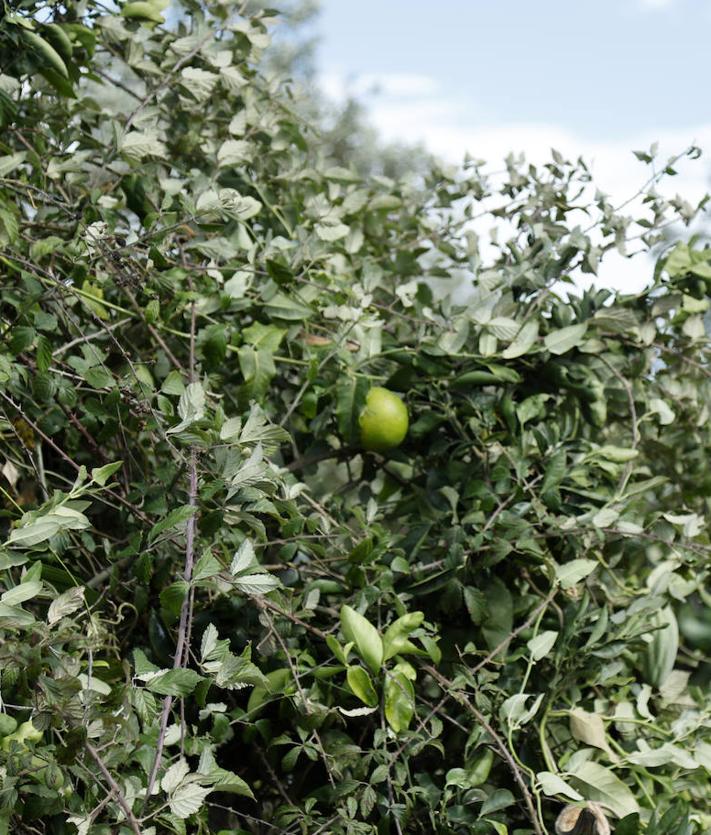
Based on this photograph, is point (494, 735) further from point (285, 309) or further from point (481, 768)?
point (285, 309)

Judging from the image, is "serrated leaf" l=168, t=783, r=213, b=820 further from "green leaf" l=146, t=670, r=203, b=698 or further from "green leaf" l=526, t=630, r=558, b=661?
"green leaf" l=526, t=630, r=558, b=661

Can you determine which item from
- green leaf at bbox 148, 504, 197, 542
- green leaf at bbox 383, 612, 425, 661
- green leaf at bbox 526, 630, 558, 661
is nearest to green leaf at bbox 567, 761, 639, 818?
green leaf at bbox 526, 630, 558, 661

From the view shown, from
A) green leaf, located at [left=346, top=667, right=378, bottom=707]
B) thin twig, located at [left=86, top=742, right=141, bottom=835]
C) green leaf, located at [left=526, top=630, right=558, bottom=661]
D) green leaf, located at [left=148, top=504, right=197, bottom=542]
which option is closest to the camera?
thin twig, located at [left=86, top=742, right=141, bottom=835]

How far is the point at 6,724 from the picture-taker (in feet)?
2.57

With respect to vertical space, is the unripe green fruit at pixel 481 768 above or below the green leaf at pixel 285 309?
below

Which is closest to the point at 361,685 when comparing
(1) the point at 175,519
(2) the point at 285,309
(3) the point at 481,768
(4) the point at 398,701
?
(4) the point at 398,701

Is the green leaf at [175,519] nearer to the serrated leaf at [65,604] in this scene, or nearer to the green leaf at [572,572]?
the serrated leaf at [65,604]

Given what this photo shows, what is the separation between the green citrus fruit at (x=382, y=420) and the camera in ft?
3.87

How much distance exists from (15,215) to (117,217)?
0.39 feet

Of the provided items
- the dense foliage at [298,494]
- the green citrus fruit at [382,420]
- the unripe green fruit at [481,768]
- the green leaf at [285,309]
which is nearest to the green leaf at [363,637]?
the dense foliage at [298,494]

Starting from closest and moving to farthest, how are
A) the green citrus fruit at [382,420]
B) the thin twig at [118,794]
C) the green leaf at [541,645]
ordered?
1. the thin twig at [118,794]
2. the green leaf at [541,645]
3. the green citrus fruit at [382,420]

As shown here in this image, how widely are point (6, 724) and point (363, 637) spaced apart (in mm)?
349

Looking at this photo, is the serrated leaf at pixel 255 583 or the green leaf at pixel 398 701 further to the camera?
the green leaf at pixel 398 701

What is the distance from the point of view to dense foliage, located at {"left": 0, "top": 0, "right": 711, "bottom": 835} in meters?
0.87
